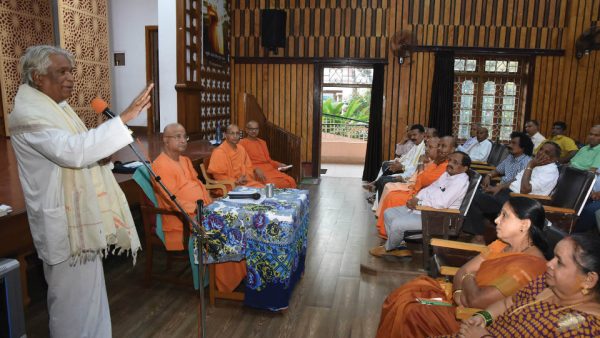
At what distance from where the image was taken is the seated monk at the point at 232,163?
15.5ft

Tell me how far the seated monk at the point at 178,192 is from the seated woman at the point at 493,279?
129 centimetres

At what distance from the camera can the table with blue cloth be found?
278 centimetres

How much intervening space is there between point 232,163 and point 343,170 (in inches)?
193

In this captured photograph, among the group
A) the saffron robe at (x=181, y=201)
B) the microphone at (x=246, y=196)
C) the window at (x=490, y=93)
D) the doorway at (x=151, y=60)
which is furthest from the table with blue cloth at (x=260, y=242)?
the window at (x=490, y=93)

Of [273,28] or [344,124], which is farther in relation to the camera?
[344,124]

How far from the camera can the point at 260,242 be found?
2.81 meters

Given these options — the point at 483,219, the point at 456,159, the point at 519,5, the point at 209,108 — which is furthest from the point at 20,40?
the point at 519,5

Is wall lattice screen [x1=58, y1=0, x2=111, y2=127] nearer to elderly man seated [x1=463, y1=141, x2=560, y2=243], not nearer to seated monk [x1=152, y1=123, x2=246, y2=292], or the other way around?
seated monk [x1=152, y1=123, x2=246, y2=292]

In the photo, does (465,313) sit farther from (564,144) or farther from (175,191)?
(564,144)

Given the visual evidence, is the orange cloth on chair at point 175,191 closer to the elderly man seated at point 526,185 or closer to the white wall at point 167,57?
the elderly man seated at point 526,185

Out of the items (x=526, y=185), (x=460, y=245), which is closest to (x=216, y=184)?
(x=460, y=245)

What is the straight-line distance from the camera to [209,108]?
7426 mm

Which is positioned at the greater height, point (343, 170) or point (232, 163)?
point (232, 163)

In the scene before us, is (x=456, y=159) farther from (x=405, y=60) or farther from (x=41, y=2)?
(x=41, y=2)
